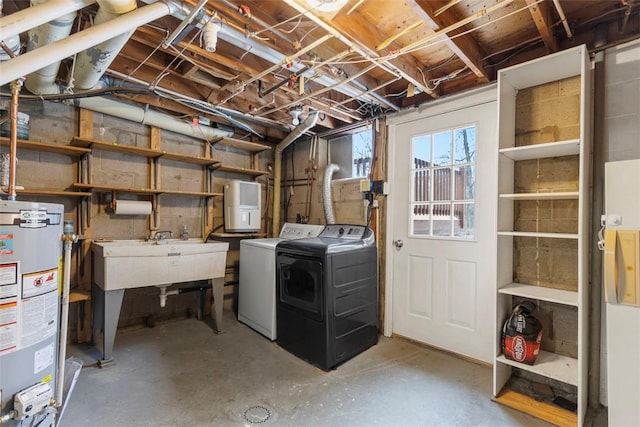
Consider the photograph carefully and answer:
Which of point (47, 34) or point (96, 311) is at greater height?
point (47, 34)

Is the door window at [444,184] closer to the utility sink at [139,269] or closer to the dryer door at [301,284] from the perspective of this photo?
the dryer door at [301,284]

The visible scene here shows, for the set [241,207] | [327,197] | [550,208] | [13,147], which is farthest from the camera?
[241,207]

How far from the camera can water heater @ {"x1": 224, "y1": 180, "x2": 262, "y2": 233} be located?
336 cm

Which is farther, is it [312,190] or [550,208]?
[312,190]

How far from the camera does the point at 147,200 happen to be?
3.08 meters

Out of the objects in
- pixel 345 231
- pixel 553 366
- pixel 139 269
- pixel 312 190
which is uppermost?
pixel 312 190

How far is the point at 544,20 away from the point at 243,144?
9.18 ft

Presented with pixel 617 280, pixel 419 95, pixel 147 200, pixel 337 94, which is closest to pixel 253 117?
pixel 337 94

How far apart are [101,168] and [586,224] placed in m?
3.72

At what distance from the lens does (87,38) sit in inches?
53.8

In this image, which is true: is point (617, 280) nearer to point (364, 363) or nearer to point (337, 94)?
point (364, 363)

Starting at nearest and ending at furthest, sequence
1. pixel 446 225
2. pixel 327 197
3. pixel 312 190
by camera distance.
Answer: pixel 446 225 < pixel 327 197 < pixel 312 190

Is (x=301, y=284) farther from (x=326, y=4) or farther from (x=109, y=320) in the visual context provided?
(x=326, y=4)

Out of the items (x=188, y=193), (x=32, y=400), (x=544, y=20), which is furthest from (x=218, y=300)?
(x=544, y=20)
